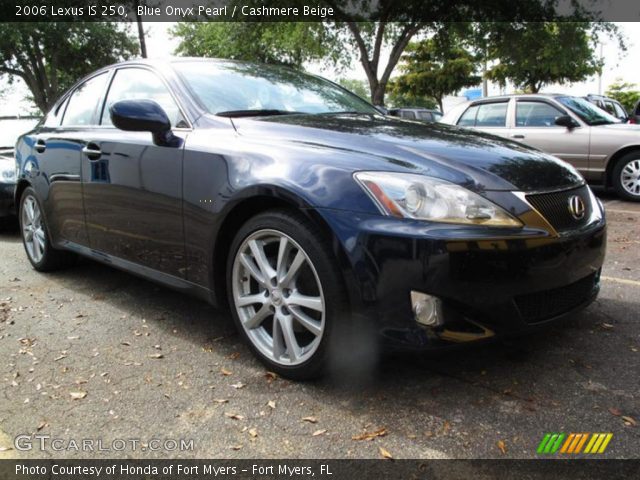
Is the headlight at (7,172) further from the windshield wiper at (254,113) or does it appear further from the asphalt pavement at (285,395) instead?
the windshield wiper at (254,113)

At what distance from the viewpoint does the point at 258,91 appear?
3.44m

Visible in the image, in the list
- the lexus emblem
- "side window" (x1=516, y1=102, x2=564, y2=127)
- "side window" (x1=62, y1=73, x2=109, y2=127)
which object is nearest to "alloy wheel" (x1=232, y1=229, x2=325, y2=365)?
the lexus emblem

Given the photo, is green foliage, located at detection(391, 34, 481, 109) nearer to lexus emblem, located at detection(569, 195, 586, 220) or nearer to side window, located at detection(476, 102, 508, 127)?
side window, located at detection(476, 102, 508, 127)

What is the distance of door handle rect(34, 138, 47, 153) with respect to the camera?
4.31 m

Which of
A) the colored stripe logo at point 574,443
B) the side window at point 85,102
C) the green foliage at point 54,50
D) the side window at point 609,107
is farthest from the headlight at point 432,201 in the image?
the green foliage at point 54,50

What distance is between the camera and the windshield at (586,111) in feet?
27.1

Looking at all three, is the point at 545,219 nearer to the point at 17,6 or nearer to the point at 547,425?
the point at 547,425

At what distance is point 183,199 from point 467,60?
40.9 m

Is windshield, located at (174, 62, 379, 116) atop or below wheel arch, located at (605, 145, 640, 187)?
atop

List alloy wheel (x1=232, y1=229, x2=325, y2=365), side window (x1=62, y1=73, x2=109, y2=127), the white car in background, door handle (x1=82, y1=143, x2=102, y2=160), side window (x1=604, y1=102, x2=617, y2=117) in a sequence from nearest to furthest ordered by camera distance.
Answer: alloy wheel (x1=232, y1=229, x2=325, y2=365) → door handle (x1=82, y1=143, x2=102, y2=160) → side window (x1=62, y1=73, x2=109, y2=127) → the white car in background → side window (x1=604, y1=102, x2=617, y2=117)

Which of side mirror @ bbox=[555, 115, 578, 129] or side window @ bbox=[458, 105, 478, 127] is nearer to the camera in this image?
side mirror @ bbox=[555, 115, 578, 129]

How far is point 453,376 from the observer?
104 inches

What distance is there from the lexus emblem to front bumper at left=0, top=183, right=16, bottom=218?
6.00 meters

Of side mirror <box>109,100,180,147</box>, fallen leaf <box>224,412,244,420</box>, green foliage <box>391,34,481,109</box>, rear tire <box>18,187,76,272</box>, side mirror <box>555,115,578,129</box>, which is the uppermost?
Answer: green foliage <box>391,34,481,109</box>
